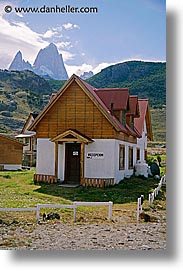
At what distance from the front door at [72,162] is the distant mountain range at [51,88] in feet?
1.83

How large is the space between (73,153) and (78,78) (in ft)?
2.85

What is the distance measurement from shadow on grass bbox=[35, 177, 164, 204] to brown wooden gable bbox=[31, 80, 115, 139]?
55 centimetres

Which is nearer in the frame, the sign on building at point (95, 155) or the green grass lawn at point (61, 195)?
the green grass lawn at point (61, 195)

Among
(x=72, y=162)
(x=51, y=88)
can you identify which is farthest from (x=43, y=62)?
(x=72, y=162)

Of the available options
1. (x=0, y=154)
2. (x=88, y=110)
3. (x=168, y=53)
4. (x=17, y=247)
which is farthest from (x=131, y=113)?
(x=17, y=247)

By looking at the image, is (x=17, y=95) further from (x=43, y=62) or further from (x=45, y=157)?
(x=45, y=157)

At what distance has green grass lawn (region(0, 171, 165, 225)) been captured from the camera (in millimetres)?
4637

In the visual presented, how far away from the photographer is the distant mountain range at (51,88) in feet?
15.3

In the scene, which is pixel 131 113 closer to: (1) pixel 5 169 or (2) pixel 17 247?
(1) pixel 5 169
